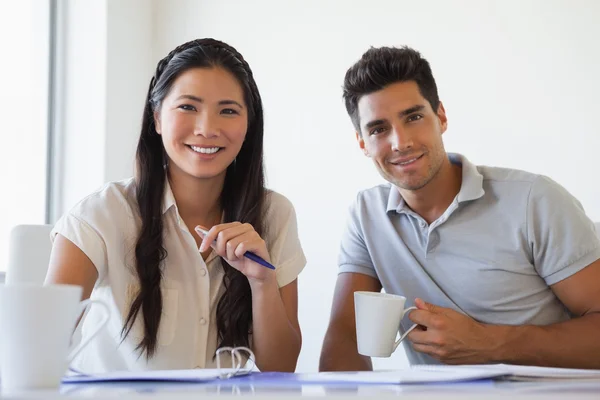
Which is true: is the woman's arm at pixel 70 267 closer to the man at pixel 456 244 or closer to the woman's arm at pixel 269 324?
the woman's arm at pixel 269 324

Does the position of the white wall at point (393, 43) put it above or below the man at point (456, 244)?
above

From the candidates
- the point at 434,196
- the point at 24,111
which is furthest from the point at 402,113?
the point at 24,111

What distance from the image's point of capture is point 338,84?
278 centimetres

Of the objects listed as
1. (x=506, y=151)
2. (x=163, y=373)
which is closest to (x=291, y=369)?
(x=163, y=373)

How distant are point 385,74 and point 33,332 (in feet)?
3.61

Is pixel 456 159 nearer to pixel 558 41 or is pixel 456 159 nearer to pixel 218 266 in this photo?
pixel 218 266

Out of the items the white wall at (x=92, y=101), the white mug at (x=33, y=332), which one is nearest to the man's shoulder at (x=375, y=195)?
the white mug at (x=33, y=332)

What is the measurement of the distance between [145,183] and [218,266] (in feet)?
0.82

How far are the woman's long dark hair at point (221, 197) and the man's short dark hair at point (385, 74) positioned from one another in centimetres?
23

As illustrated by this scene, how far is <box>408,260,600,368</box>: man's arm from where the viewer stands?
49.3 inches

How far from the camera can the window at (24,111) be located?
269 centimetres

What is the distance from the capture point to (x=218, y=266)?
149 centimetres

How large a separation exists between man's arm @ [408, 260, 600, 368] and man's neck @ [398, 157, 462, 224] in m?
0.30

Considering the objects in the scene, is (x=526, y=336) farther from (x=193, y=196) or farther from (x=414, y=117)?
(x=193, y=196)
